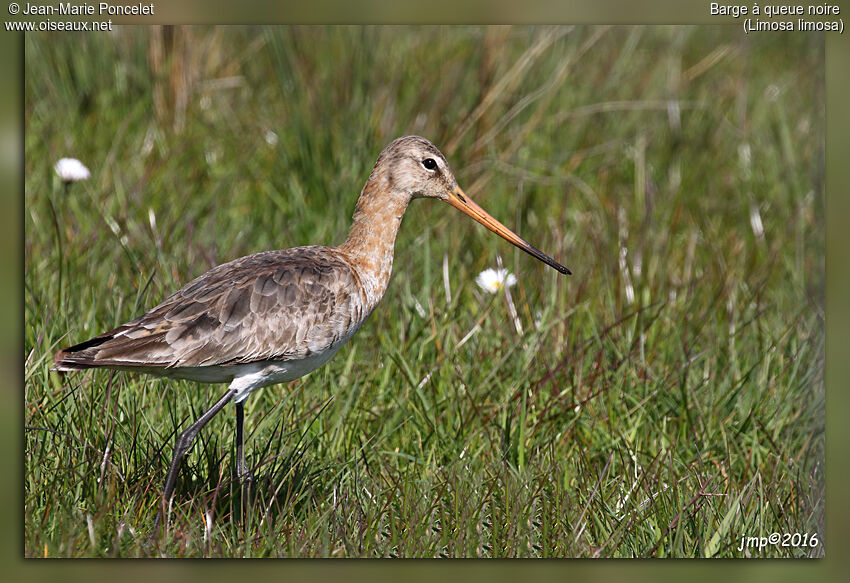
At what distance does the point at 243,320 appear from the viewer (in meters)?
4.80

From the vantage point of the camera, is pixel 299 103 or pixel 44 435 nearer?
pixel 44 435

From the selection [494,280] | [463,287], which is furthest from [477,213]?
[463,287]

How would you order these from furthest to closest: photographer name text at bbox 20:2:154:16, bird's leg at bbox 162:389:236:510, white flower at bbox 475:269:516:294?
white flower at bbox 475:269:516:294 < bird's leg at bbox 162:389:236:510 < photographer name text at bbox 20:2:154:16

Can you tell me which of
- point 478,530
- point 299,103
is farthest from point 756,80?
point 478,530

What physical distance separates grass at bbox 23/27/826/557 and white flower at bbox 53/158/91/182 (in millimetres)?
263


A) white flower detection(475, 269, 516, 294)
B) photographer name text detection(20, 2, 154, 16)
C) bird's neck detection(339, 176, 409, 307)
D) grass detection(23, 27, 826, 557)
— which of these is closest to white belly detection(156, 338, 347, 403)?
grass detection(23, 27, 826, 557)

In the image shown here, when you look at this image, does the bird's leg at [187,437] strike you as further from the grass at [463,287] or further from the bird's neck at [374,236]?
the bird's neck at [374,236]

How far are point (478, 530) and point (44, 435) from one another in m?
1.92

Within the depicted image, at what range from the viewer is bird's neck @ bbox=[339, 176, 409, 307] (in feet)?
17.0

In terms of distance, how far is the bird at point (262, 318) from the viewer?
183 inches

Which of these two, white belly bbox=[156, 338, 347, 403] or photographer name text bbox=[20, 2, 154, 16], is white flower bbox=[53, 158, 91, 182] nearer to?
photographer name text bbox=[20, 2, 154, 16]

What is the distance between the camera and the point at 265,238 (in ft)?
23.1

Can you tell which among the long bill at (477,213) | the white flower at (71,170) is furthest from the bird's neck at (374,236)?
the white flower at (71,170)

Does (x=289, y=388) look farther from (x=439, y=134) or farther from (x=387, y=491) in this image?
(x=439, y=134)
